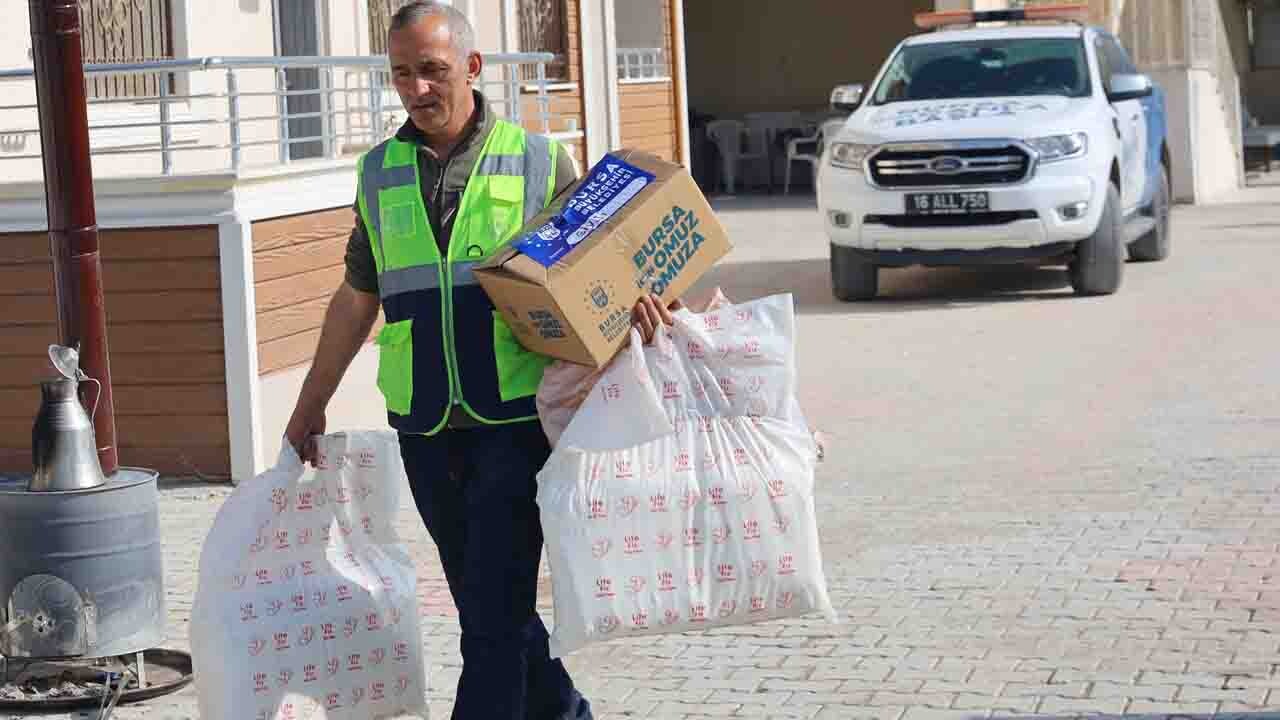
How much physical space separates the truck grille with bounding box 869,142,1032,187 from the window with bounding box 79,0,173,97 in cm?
478

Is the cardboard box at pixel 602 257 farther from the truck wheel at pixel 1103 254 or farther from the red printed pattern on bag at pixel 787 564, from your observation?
the truck wheel at pixel 1103 254

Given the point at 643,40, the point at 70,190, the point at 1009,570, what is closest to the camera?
the point at 70,190

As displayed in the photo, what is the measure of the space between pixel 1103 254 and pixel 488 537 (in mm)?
10572

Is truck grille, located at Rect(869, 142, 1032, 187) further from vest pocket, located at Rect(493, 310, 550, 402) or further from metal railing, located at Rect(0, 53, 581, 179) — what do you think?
vest pocket, located at Rect(493, 310, 550, 402)

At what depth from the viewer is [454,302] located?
178 inches

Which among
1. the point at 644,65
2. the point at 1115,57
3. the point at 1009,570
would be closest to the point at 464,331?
the point at 1009,570

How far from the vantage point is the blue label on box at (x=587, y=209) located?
4.38 metres

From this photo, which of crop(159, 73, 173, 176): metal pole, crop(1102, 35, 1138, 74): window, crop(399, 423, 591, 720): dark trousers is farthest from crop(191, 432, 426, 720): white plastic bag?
crop(1102, 35, 1138, 74): window

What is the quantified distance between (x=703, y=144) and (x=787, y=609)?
24.4 metres

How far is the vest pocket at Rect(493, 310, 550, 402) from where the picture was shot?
4539 mm

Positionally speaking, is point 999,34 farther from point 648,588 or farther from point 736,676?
point 648,588

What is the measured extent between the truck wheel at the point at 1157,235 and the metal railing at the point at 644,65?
225 inches

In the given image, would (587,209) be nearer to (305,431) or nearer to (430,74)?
(430,74)

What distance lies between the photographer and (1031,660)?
5.92 metres
